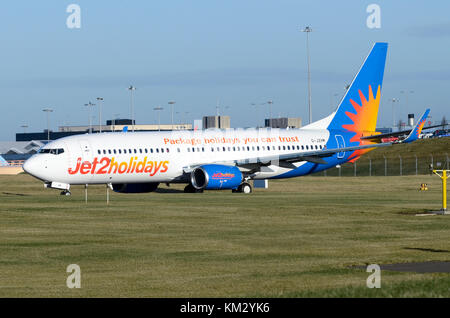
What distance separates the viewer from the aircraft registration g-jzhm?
186 feet

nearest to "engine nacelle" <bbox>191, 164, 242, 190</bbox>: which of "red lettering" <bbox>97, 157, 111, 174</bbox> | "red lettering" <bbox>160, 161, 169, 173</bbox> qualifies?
"red lettering" <bbox>160, 161, 169, 173</bbox>

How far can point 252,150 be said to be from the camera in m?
64.8

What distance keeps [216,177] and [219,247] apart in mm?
31238

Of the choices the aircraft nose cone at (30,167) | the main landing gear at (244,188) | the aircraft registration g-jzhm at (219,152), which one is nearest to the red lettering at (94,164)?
the aircraft registration g-jzhm at (219,152)

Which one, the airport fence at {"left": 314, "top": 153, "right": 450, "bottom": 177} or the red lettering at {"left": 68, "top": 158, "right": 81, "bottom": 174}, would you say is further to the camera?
the airport fence at {"left": 314, "top": 153, "right": 450, "bottom": 177}

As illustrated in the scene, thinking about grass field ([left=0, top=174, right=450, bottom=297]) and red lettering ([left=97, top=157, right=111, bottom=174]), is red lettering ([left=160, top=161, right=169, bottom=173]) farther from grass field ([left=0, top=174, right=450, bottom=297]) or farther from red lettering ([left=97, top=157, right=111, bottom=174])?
grass field ([left=0, top=174, right=450, bottom=297])

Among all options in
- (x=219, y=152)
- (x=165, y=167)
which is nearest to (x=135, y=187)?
(x=165, y=167)

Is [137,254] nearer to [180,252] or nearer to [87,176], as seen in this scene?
[180,252]

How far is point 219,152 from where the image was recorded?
63.4m

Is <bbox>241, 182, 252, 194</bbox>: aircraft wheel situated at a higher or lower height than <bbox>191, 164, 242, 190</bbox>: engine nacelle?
lower

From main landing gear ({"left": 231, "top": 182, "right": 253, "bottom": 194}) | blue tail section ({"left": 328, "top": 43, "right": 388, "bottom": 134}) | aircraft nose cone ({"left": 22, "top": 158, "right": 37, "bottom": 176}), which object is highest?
blue tail section ({"left": 328, "top": 43, "right": 388, "bottom": 134})

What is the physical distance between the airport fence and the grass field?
60.3 m

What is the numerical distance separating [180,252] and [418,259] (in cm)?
653

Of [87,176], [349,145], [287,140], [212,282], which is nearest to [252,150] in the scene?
[287,140]
